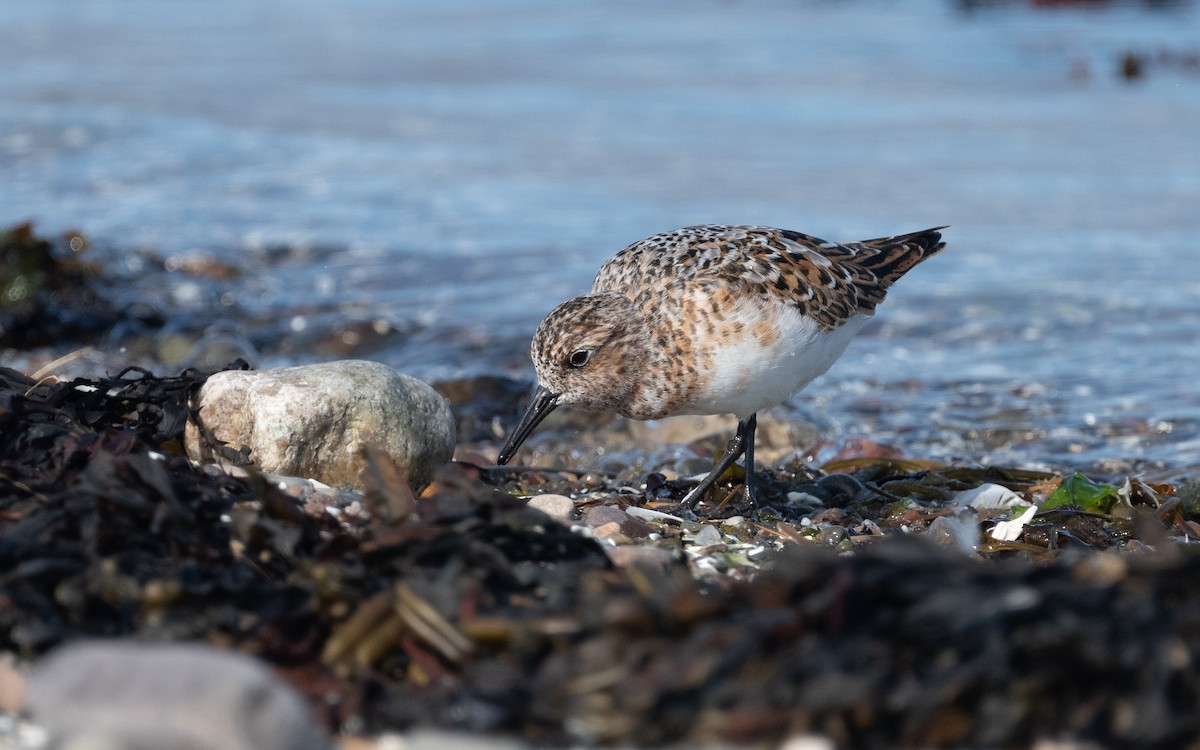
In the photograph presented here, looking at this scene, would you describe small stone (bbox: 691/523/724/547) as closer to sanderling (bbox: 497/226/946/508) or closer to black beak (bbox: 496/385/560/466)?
sanderling (bbox: 497/226/946/508)

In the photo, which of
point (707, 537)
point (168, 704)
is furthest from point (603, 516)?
point (168, 704)

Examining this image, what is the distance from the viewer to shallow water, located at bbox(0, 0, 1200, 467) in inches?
294

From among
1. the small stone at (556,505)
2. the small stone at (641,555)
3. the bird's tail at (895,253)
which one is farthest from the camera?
the bird's tail at (895,253)

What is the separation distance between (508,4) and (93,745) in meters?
23.5

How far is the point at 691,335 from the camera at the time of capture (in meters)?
4.45

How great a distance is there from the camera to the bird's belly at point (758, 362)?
174 inches

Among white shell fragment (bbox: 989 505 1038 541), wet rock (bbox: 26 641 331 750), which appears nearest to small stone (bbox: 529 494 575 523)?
white shell fragment (bbox: 989 505 1038 541)

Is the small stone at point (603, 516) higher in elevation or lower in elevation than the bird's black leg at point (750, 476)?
higher

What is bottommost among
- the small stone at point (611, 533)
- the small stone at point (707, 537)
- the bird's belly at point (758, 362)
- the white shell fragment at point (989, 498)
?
the white shell fragment at point (989, 498)

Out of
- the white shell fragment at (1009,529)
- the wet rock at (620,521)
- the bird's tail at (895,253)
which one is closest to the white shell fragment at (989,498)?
the white shell fragment at (1009,529)

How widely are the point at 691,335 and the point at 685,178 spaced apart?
703 cm

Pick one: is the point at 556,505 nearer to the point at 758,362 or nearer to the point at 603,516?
the point at 603,516

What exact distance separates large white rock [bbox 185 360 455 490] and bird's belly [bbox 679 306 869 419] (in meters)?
0.97

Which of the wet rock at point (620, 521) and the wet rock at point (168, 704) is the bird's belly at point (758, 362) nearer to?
the wet rock at point (620, 521)
